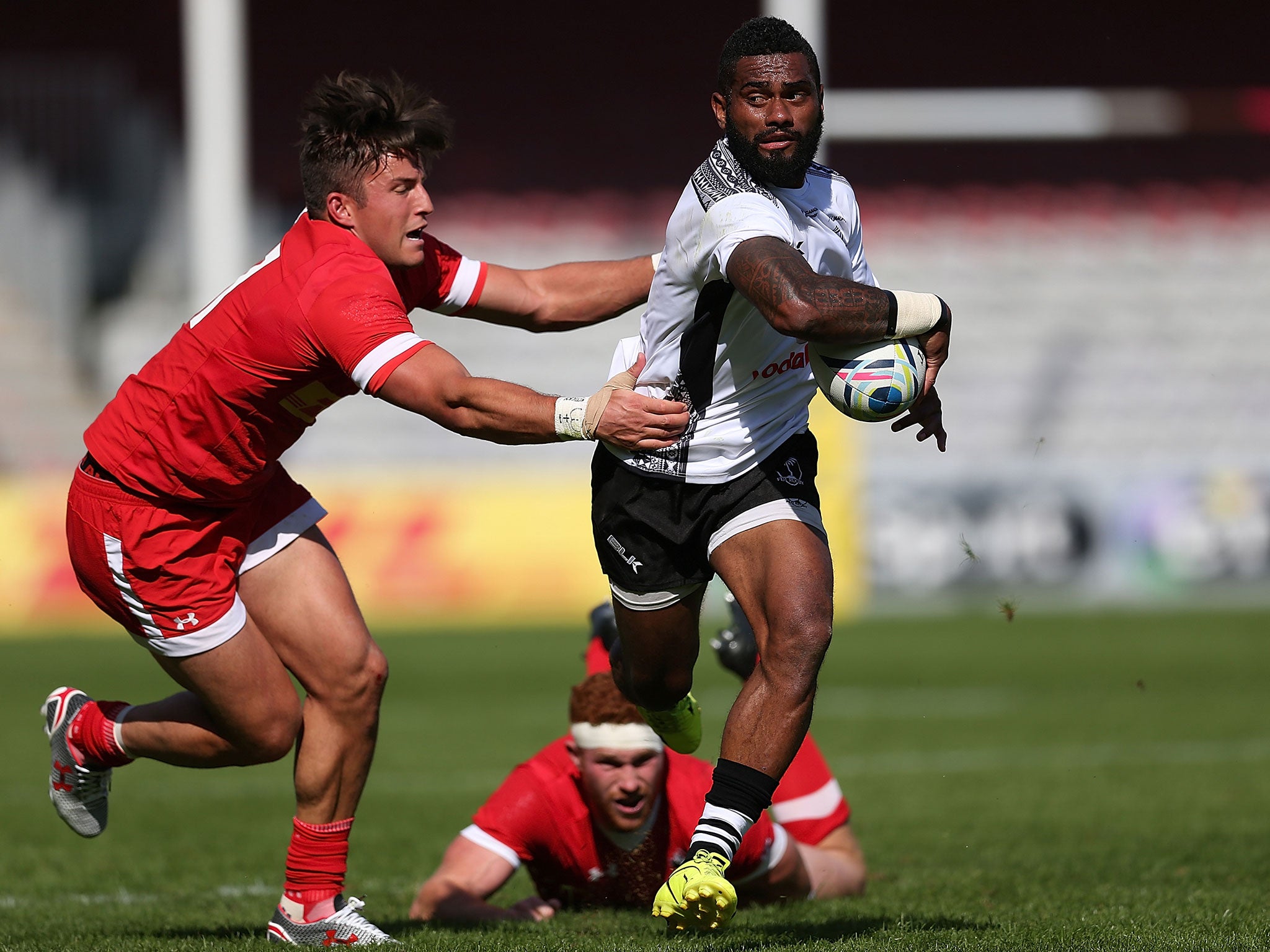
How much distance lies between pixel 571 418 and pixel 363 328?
0.64m

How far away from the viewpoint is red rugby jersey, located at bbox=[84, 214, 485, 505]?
4438 mm

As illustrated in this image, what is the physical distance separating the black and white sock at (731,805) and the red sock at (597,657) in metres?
1.65

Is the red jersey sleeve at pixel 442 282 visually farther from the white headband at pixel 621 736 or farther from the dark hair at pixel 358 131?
the white headband at pixel 621 736

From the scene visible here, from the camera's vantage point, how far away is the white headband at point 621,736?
5137 mm

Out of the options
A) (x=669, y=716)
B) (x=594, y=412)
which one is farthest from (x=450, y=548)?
(x=594, y=412)

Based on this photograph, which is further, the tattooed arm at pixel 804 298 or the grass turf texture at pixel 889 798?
the grass turf texture at pixel 889 798

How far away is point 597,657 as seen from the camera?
5871 millimetres

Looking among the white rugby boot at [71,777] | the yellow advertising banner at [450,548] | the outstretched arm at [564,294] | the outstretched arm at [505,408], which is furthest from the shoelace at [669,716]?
the yellow advertising banner at [450,548]

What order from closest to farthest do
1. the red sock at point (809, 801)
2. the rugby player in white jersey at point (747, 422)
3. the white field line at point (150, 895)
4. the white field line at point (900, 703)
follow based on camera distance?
the rugby player in white jersey at point (747, 422) < the white field line at point (150, 895) < the red sock at point (809, 801) < the white field line at point (900, 703)

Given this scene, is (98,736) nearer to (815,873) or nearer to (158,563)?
(158,563)

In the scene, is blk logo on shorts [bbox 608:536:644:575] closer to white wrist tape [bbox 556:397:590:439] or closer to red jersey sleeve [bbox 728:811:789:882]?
white wrist tape [bbox 556:397:590:439]

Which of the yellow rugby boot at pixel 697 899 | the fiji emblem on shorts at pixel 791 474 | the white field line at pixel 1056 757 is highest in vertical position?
the fiji emblem on shorts at pixel 791 474

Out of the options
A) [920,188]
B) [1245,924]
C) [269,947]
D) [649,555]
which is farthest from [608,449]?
[920,188]

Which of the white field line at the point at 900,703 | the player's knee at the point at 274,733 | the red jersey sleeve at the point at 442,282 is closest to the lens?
the player's knee at the point at 274,733
